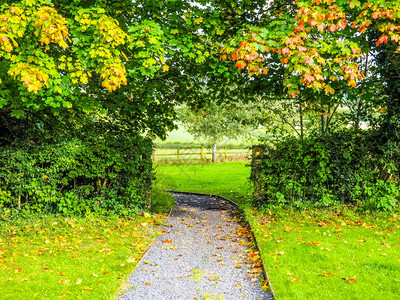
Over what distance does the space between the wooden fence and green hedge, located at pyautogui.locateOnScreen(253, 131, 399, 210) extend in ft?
54.2

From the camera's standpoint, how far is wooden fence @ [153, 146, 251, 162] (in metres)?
26.4

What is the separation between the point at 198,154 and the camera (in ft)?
97.1

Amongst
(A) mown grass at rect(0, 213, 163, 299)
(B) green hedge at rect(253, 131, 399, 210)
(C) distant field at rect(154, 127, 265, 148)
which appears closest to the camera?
(A) mown grass at rect(0, 213, 163, 299)

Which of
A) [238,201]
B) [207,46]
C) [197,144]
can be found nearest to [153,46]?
[207,46]

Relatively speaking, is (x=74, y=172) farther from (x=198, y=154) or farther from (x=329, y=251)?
(x=198, y=154)

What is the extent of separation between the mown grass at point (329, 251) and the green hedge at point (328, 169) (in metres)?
0.44

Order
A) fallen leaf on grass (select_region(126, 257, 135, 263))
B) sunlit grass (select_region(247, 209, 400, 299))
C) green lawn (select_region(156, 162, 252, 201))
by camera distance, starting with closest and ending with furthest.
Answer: sunlit grass (select_region(247, 209, 400, 299)), fallen leaf on grass (select_region(126, 257, 135, 263)), green lawn (select_region(156, 162, 252, 201))

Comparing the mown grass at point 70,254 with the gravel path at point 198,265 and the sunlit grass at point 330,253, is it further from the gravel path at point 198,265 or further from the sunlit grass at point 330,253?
the sunlit grass at point 330,253

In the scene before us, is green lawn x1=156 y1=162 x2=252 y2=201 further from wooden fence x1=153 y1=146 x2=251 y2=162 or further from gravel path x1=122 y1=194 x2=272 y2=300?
gravel path x1=122 y1=194 x2=272 y2=300

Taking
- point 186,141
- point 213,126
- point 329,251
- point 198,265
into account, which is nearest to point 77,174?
point 198,265

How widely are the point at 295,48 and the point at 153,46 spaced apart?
8.53ft

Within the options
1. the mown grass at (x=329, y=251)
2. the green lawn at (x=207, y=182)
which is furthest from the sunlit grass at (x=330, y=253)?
the green lawn at (x=207, y=182)

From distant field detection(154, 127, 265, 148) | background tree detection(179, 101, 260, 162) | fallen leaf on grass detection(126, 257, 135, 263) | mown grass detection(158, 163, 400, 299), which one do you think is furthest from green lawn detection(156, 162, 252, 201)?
fallen leaf on grass detection(126, 257, 135, 263)

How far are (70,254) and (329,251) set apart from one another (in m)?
4.45
